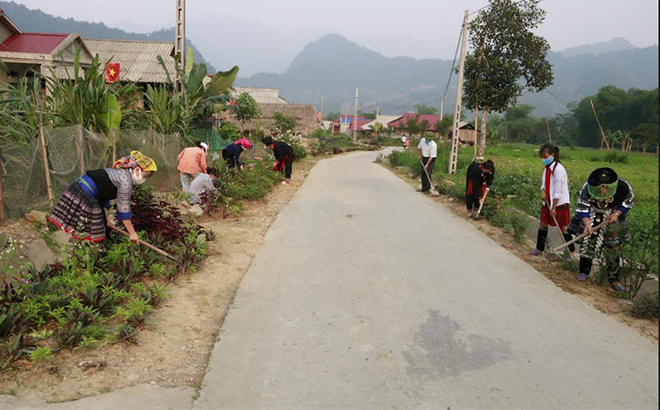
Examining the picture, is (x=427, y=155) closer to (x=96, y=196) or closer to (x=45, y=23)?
(x=96, y=196)

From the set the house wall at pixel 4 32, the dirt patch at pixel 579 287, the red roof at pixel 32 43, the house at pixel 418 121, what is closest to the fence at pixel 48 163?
the dirt patch at pixel 579 287

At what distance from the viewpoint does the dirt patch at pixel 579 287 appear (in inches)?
170

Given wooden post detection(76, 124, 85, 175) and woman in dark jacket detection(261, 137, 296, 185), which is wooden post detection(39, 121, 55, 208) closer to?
wooden post detection(76, 124, 85, 175)

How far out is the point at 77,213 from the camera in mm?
4664

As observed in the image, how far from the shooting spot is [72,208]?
15.2ft

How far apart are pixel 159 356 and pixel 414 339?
2093 mm

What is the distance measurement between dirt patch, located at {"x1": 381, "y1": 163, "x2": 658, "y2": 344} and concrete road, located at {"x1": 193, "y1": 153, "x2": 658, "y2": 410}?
0.17 metres

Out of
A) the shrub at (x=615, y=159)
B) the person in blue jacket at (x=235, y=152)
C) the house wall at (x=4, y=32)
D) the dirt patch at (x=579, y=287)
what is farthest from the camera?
the shrub at (x=615, y=159)

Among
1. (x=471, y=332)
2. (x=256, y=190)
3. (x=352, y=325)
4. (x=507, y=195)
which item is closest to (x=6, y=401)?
(x=352, y=325)

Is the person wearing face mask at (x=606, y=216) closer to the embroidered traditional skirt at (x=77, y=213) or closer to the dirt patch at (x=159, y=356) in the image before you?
the dirt patch at (x=159, y=356)

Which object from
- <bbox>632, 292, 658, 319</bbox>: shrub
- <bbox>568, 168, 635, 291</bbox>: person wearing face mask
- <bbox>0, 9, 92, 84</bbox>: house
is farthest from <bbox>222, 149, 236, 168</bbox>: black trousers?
<bbox>632, 292, 658, 319</bbox>: shrub

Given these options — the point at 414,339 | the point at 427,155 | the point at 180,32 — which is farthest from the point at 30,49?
the point at 414,339

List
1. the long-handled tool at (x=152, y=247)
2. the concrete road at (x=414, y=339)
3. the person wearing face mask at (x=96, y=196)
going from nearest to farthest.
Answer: the concrete road at (x=414, y=339), the person wearing face mask at (x=96, y=196), the long-handled tool at (x=152, y=247)

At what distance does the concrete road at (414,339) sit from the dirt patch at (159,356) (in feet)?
0.64
